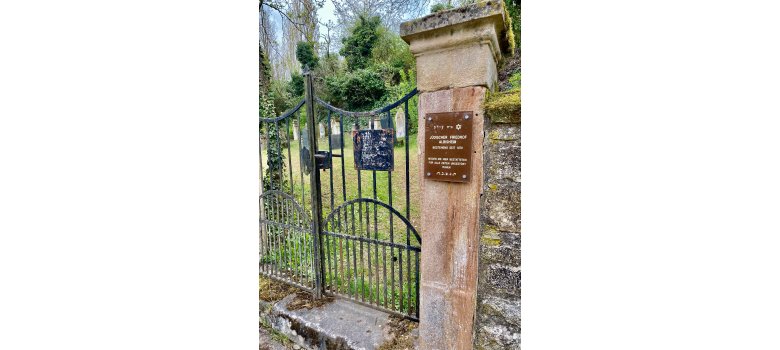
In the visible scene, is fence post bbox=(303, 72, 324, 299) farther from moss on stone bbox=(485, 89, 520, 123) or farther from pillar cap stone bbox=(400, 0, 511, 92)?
moss on stone bbox=(485, 89, 520, 123)

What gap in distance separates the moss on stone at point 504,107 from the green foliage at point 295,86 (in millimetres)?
2528

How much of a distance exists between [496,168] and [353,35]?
2177mm

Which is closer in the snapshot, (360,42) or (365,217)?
(360,42)

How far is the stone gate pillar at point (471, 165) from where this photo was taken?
1203 mm

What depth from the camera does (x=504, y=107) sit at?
116 centimetres

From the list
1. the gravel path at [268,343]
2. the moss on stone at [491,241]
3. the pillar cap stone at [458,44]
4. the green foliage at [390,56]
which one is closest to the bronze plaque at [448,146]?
the pillar cap stone at [458,44]

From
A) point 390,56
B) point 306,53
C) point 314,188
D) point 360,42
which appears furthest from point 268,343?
point 390,56

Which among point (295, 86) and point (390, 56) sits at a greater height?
point (390, 56)

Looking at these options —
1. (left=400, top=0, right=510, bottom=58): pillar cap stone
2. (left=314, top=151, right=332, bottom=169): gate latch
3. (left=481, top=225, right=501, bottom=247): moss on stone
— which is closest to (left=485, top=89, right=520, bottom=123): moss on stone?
(left=400, top=0, right=510, bottom=58): pillar cap stone

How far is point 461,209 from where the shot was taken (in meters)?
1.29

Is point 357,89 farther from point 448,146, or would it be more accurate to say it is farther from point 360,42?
point 448,146

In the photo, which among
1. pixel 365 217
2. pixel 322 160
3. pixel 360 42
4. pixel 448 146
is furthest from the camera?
pixel 365 217

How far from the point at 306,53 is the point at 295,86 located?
1.74 feet

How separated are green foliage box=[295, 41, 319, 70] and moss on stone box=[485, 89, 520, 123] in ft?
6.85
